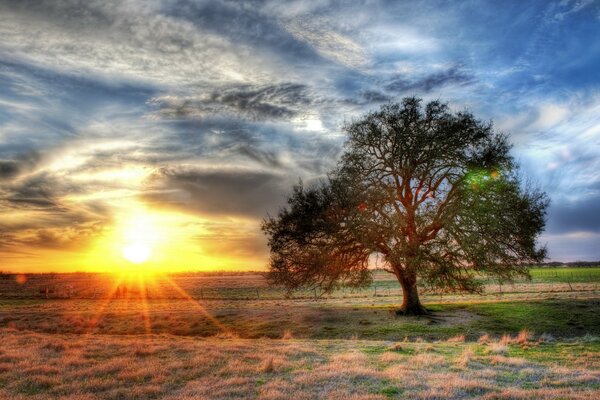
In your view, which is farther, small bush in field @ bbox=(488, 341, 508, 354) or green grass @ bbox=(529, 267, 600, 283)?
green grass @ bbox=(529, 267, 600, 283)

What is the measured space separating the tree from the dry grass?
369 inches

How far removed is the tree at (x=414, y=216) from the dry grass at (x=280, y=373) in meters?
9.37

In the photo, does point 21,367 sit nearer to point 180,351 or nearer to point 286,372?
point 180,351

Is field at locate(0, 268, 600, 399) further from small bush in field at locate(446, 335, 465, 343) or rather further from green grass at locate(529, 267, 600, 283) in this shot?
green grass at locate(529, 267, 600, 283)

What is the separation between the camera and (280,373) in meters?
14.8

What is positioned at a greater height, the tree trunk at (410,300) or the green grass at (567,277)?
the tree trunk at (410,300)

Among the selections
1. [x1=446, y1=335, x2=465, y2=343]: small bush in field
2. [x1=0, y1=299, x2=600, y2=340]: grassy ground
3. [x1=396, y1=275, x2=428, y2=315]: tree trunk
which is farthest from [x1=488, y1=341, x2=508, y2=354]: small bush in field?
[x1=396, y1=275, x2=428, y2=315]: tree trunk

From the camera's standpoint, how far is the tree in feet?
94.3

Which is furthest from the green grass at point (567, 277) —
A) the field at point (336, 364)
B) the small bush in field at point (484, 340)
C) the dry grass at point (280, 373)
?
the dry grass at point (280, 373)

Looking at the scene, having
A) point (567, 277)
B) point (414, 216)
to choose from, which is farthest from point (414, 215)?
point (567, 277)

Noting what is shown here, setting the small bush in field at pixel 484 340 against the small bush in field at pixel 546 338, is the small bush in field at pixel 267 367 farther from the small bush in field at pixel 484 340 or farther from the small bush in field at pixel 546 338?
the small bush in field at pixel 546 338

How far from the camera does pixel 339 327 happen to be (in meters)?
29.9

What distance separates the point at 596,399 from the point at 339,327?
791 inches

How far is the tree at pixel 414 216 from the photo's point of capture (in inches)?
1131
